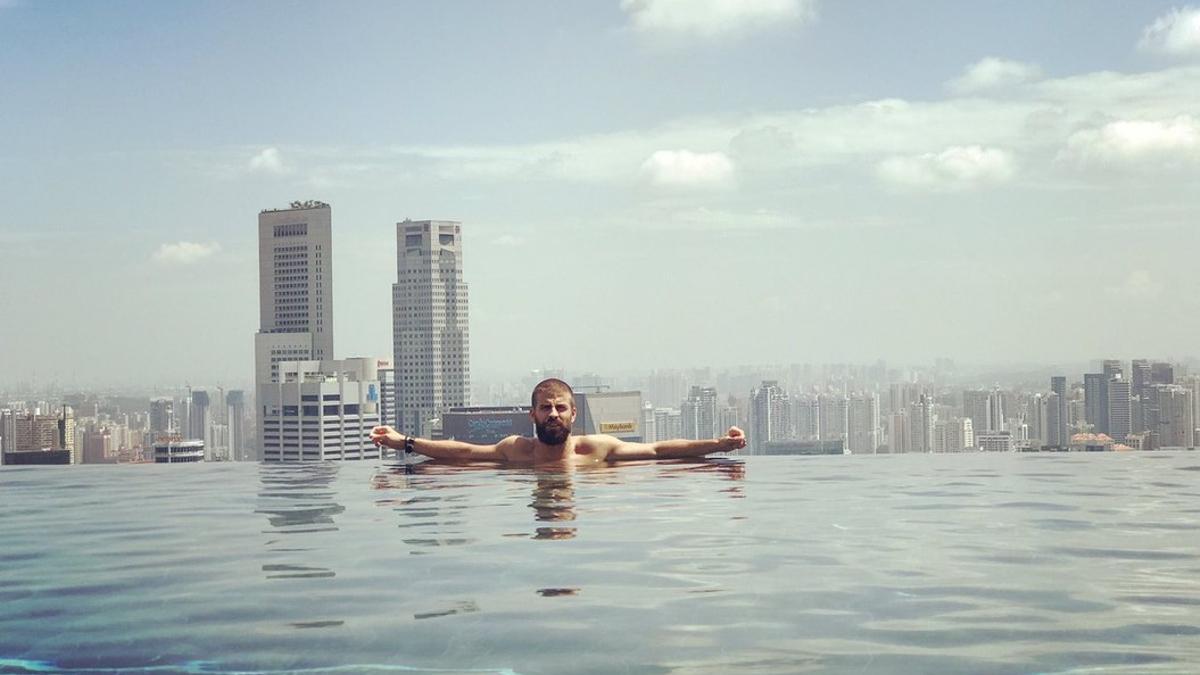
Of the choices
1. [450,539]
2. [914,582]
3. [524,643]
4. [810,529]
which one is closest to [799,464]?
[810,529]

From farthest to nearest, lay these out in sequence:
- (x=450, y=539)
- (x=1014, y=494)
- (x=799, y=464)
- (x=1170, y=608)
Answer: (x=799, y=464)
(x=1014, y=494)
(x=450, y=539)
(x=1170, y=608)

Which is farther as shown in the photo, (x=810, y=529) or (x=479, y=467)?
(x=479, y=467)

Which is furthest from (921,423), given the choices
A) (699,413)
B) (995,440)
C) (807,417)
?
(699,413)

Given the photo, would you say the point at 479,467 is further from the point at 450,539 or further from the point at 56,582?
the point at 56,582

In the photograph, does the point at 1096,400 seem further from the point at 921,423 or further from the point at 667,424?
the point at 667,424

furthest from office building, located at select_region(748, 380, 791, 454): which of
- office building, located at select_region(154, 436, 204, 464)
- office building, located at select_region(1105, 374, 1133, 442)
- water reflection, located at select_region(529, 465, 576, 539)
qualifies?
water reflection, located at select_region(529, 465, 576, 539)

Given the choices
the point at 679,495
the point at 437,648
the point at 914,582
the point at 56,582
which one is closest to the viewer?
the point at 437,648

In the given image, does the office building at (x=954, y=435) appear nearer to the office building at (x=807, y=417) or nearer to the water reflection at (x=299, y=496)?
the office building at (x=807, y=417)

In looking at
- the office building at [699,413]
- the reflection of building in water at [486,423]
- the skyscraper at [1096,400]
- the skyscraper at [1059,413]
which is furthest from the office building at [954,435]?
the reflection of building in water at [486,423]
